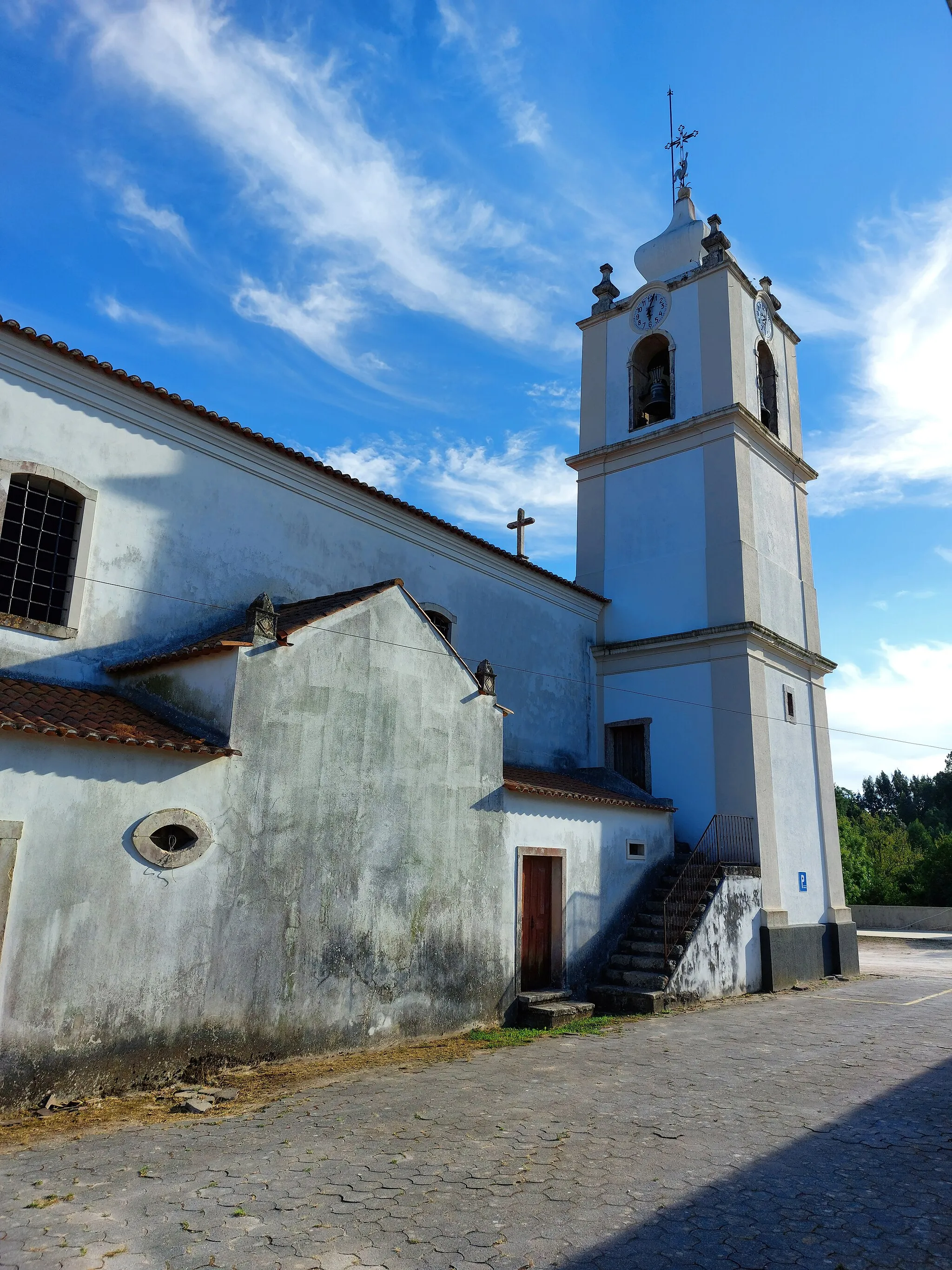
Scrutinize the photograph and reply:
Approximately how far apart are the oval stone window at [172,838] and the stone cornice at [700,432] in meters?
14.0

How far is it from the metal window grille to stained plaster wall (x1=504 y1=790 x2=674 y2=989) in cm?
626

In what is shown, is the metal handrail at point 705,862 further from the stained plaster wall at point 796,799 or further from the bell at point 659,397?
the bell at point 659,397

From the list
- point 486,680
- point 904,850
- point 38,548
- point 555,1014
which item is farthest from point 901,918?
point 38,548

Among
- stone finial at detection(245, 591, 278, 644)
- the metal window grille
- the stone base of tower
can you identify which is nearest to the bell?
the stone base of tower

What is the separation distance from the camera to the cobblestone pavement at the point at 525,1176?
4.49 metres

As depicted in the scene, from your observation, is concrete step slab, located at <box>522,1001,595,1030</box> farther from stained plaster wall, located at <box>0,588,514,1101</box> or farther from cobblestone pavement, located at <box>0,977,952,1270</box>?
cobblestone pavement, located at <box>0,977,952,1270</box>

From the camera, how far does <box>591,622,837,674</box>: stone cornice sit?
16.7 m

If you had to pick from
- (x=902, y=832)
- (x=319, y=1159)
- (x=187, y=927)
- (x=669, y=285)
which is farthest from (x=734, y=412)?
(x=902, y=832)

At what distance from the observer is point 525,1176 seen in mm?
5555

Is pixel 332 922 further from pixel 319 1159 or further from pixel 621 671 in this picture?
pixel 621 671

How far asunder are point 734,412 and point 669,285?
4.28 metres

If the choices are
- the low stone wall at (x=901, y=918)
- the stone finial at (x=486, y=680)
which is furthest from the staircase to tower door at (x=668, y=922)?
the low stone wall at (x=901, y=918)

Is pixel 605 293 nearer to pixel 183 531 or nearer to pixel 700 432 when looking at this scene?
pixel 700 432

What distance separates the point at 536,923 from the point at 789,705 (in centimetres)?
833
